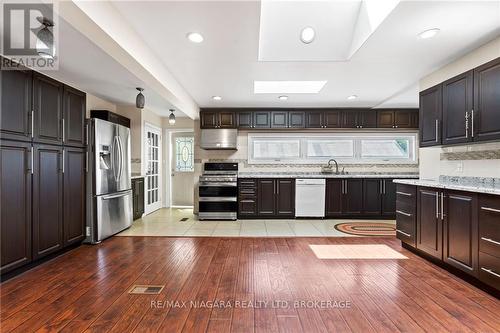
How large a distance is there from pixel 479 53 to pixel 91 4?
3651 mm

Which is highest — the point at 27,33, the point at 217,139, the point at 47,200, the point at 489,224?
the point at 27,33

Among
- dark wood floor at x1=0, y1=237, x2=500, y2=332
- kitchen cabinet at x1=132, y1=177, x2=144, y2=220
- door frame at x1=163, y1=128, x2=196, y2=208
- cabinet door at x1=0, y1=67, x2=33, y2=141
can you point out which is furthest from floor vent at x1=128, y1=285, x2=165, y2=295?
door frame at x1=163, y1=128, x2=196, y2=208

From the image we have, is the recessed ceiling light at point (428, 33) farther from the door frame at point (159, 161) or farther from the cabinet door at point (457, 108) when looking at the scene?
the door frame at point (159, 161)

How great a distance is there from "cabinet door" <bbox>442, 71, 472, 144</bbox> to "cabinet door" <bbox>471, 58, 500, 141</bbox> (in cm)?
8

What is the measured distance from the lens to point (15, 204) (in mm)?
2602

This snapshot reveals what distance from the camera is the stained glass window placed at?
22.8ft

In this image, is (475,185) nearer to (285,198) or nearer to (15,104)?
(285,198)

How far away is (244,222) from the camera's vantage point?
525cm

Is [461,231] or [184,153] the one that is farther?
[184,153]

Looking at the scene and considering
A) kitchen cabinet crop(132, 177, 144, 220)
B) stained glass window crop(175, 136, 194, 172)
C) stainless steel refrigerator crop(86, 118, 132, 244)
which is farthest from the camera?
stained glass window crop(175, 136, 194, 172)

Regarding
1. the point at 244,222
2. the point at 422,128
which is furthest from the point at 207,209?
the point at 422,128

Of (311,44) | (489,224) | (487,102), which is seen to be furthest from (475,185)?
(311,44)

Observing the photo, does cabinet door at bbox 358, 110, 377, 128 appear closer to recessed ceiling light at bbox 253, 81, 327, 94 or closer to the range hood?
recessed ceiling light at bbox 253, 81, 327, 94

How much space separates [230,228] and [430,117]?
3424 millimetres
